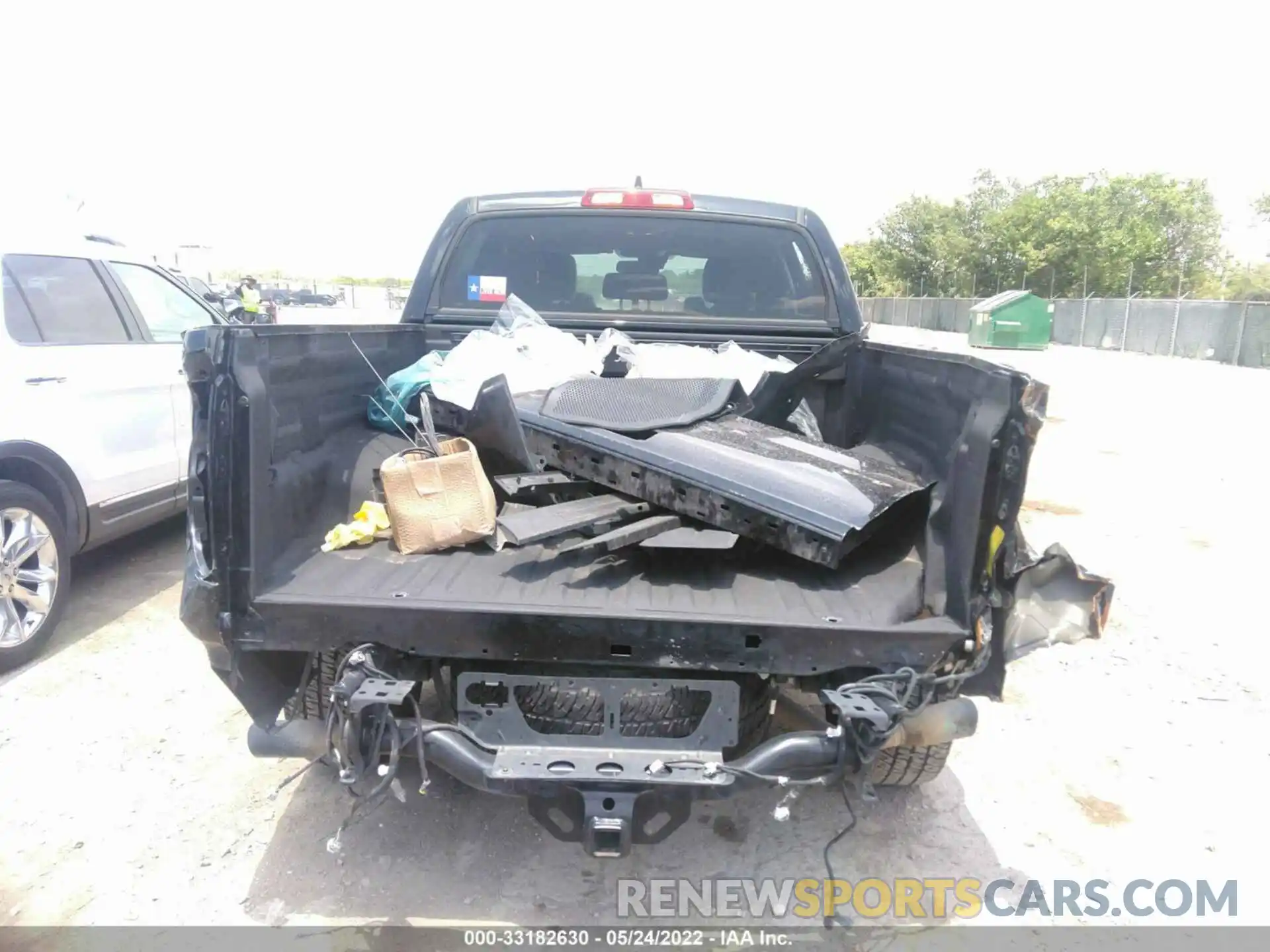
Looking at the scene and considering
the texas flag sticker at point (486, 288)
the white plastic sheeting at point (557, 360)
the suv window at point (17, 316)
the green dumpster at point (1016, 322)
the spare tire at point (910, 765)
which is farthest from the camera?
the green dumpster at point (1016, 322)

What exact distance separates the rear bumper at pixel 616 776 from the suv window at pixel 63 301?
11.7ft

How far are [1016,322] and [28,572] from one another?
30896 mm

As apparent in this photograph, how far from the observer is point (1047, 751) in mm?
3602

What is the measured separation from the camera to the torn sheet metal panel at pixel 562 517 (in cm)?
254

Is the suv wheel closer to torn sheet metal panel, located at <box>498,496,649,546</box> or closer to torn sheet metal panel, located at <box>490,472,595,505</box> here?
torn sheet metal panel, located at <box>490,472,595,505</box>

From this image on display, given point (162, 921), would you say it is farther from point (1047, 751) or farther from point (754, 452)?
point (1047, 751)

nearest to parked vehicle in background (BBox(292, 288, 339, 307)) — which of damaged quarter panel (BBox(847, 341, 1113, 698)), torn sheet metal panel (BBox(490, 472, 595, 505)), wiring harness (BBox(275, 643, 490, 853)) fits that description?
torn sheet metal panel (BBox(490, 472, 595, 505))

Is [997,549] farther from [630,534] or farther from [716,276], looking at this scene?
[716,276]

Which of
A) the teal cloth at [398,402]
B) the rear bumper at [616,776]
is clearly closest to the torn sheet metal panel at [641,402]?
the teal cloth at [398,402]

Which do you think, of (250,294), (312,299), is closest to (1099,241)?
(312,299)

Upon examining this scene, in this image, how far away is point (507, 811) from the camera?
124 inches

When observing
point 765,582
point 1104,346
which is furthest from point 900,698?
point 1104,346

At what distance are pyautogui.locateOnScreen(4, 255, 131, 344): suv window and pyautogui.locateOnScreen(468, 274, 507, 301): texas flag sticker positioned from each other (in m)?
2.21

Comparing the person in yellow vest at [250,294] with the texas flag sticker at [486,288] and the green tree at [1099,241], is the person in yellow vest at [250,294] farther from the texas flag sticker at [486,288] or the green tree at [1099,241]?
the green tree at [1099,241]
